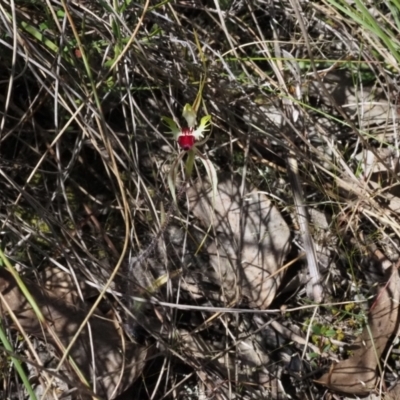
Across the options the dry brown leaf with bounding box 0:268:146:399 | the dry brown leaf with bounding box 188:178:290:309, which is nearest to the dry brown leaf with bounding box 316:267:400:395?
the dry brown leaf with bounding box 188:178:290:309

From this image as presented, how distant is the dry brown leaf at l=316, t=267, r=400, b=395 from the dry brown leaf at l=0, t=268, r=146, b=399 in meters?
0.41

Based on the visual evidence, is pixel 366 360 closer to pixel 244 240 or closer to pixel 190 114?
pixel 244 240

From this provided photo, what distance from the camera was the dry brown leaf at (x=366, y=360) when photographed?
4.90ft

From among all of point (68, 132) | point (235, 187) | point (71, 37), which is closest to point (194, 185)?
point (235, 187)

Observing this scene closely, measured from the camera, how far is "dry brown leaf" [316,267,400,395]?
1.49m

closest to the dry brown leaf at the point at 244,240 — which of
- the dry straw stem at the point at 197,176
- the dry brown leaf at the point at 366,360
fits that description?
the dry straw stem at the point at 197,176

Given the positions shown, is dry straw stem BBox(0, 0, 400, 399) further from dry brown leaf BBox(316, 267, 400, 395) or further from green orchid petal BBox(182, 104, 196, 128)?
green orchid petal BBox(182, 104, 196, 128)

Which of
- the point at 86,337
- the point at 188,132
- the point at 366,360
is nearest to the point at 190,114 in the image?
the point at 188,132

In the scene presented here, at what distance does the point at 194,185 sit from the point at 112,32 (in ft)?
1.21

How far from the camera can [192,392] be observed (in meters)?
1.47

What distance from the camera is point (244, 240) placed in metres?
1.55

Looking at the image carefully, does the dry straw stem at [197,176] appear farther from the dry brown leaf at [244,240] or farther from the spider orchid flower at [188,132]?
the spider orchid flower at [188,132]

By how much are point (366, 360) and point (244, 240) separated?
364mm

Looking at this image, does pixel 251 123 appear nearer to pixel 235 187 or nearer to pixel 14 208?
pixel 235 187
